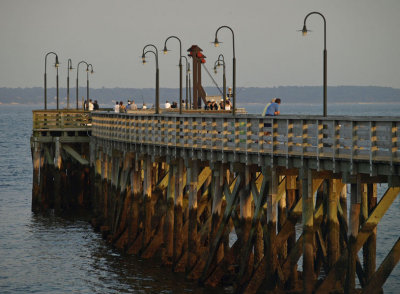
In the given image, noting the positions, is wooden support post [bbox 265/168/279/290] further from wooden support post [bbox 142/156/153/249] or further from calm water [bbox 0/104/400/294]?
wooden support post [bbox 142/156/153/249]

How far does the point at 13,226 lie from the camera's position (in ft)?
160

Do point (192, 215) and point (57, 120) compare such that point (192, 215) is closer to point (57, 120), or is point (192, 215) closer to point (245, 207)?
point (245, 207)

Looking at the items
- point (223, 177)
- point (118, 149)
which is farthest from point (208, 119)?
point (118, 149)

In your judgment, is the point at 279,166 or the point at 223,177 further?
the point at 223,177

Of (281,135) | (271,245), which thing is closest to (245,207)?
(271,245)

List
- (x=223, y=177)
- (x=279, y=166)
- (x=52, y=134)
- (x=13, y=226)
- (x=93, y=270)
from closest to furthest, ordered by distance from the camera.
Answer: (x=279, y=166) → (x=223, y=177) → (x=93, y=270) → (x=13, y=226) → (x=52, y=134)

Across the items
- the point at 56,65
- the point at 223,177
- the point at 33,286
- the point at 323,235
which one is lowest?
the point at 33,286

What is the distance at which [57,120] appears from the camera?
53.5 meters

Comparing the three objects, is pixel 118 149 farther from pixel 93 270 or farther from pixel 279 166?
pixel 279 166

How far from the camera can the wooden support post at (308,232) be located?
23.7 metres

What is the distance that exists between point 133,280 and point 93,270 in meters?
3.26

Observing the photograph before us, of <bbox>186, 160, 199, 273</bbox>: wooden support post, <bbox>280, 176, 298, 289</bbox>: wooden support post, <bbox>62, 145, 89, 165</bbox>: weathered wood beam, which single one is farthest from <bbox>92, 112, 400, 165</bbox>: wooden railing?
<bbox>62, 145, 89, 165</bbox>: weathered wood beam

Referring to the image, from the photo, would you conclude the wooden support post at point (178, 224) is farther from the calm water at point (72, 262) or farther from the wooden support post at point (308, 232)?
the wooden support post at point (308, 232)

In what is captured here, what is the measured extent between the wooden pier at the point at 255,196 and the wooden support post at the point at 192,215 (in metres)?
0.04
